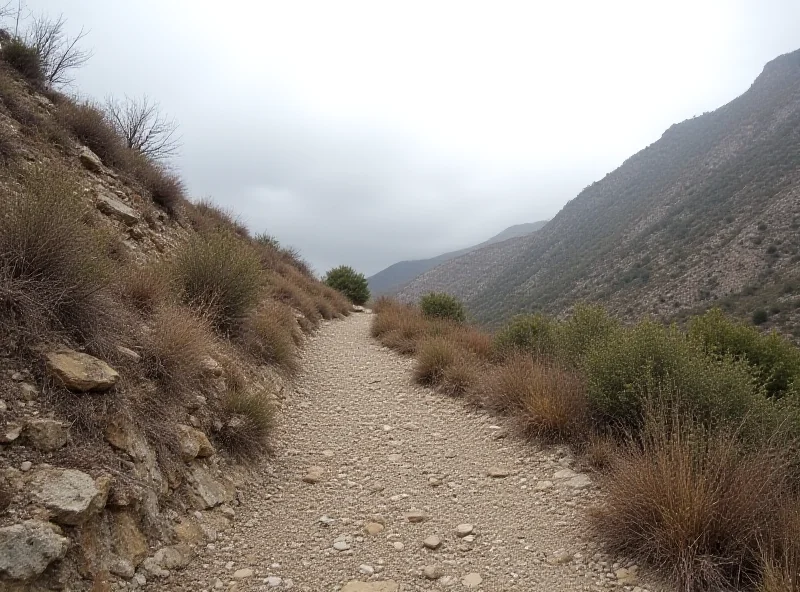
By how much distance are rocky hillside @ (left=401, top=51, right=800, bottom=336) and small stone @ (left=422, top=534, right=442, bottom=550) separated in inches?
414

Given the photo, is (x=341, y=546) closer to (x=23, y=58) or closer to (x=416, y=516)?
(x=416, y=516)

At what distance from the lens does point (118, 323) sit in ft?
14.3

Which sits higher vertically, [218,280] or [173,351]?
[218,280]

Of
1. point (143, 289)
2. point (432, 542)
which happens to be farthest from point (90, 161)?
point (432, 542)

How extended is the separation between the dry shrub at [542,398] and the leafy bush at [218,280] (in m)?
3.88

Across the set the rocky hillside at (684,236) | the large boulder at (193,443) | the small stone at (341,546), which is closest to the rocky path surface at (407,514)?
the small stone at (341,546)

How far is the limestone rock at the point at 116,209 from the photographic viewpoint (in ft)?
27.8

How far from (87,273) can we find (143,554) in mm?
2366

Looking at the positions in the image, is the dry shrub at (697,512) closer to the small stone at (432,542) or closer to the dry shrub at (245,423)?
the small stone at (432,542)

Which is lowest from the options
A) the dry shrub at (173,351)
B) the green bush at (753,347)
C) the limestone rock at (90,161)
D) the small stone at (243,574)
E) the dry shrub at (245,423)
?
the green bush at (753,347)

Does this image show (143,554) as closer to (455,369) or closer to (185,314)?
(185,314)

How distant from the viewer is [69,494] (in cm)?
282

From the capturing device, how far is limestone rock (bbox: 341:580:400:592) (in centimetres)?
310

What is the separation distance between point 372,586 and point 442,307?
1120 centimetres
